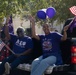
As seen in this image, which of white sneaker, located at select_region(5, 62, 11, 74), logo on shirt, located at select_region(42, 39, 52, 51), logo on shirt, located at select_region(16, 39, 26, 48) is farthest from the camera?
logo on shirt, located at select_region(16, 39, 26, 48)

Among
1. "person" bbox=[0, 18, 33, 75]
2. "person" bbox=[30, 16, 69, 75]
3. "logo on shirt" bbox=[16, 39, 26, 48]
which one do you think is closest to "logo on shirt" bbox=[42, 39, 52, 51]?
"person" bbox=[30, 16, 69, 75]

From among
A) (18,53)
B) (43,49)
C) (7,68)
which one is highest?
(43,49)

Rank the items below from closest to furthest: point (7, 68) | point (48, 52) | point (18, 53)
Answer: point (48, 52) < point (7, 68) < point (18, 53)

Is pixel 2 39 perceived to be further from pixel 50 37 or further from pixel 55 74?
pixel 55 74

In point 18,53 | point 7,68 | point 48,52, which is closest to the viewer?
point 48,52

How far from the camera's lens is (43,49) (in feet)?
19.1

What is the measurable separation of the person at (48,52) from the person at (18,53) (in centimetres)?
40

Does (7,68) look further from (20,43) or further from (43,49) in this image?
(43,49)

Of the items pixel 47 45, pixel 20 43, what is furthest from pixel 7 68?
pixel 47 45

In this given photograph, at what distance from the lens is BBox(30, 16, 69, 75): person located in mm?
5410

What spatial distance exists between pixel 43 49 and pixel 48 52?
0.14 meters

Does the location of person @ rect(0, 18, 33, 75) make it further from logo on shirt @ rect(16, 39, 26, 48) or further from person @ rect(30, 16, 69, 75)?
person @ rect(30, 16, 69, 75)

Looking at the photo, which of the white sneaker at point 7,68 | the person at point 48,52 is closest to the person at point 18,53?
the white sneaker at point 7,68

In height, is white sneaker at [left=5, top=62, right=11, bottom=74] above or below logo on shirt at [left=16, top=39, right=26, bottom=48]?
below
